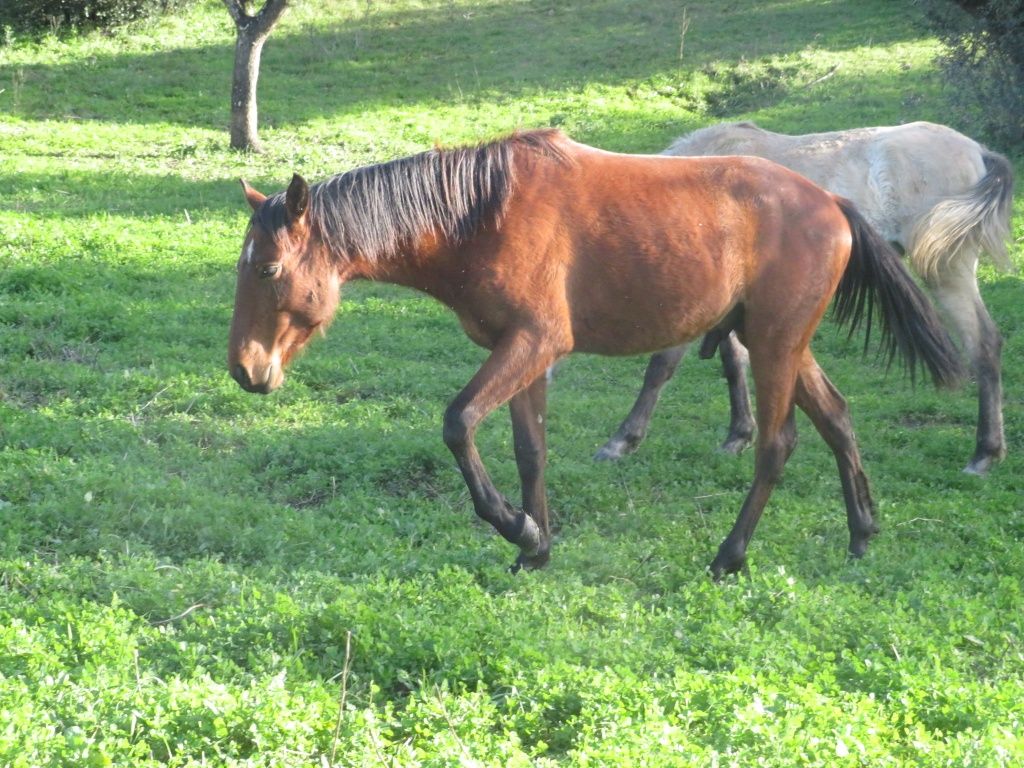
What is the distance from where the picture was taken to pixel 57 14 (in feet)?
70.6

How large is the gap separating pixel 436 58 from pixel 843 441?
1692 cm

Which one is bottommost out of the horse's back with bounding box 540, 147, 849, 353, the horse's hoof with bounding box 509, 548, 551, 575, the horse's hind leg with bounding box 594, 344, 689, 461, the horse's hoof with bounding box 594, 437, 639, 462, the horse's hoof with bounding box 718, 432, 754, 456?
the horse's hoof with bounding box 718, 432, 754, 456

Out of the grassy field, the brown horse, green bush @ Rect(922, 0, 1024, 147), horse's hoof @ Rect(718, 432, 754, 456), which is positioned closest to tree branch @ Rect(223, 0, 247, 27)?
the grassy field

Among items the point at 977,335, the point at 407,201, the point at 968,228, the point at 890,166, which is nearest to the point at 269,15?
the point at 890,166

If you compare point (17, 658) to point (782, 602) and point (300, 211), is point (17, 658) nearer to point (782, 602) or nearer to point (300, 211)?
point (300, 211)

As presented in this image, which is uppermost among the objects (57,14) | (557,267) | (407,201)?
(57,14)

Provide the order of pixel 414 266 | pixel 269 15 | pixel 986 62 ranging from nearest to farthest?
pixel 414 266 < pixel 269 15 < pixel 986 62

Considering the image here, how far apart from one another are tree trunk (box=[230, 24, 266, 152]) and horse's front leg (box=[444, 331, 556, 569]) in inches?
474

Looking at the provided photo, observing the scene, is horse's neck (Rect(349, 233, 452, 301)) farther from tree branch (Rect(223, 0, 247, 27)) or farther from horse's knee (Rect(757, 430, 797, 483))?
tree branch (Rect(223, 0, 247, 27))

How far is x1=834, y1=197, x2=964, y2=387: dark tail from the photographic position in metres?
6.04

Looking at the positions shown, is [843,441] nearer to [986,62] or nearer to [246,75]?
[246,75]

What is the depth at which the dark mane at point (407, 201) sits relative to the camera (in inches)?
203

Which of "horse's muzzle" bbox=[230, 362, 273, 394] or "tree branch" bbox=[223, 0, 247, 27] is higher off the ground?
"tree branch" bbox=[223, 0, 247, 27]

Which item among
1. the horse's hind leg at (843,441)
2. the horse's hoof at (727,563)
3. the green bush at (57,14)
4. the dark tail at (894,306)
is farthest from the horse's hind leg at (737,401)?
the green bush at (57,14)
